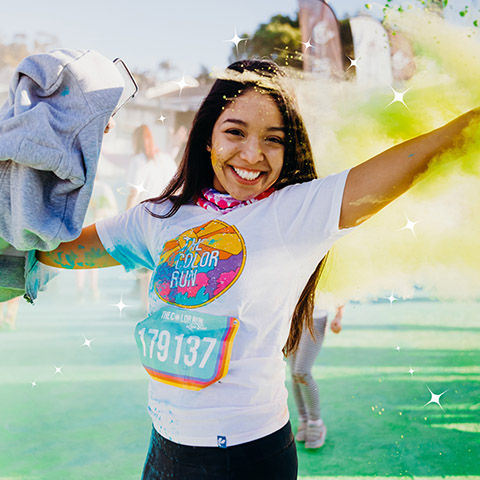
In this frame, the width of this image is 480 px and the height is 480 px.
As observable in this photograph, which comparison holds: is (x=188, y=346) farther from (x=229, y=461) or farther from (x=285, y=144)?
(x=285, y=144)

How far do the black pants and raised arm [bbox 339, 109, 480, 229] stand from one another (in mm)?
395

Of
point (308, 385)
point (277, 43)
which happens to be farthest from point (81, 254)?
point (308, 385)

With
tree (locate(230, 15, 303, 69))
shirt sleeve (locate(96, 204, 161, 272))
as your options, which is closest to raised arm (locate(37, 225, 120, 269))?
shirt sleeve (locate(96, 204, 161, 272))

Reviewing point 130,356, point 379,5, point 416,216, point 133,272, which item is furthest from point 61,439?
point 379,5

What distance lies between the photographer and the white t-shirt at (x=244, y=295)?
0.90m

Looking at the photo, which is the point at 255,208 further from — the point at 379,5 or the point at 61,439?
the point at 61,439

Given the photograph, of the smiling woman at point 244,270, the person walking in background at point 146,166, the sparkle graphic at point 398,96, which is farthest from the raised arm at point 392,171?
the person walking in background at point 146,166

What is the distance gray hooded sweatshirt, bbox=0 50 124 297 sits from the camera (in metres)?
0.88

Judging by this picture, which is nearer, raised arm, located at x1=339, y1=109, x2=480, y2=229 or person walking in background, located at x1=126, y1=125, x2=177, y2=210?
raised arm, located at x1=339, y1=109, x2=480, y2=229

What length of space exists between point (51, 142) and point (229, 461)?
590 mm

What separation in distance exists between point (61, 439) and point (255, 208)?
164 centimetres

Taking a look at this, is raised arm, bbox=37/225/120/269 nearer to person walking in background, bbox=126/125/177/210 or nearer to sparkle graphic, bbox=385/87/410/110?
sparkle graphic, bbox=385/87/410/110

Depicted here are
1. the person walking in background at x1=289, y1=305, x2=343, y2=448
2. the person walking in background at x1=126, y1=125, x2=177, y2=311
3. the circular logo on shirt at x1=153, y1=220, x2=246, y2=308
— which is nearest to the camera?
the circular logo on shirt at x1=153, y1=220, x2=246, y2=308

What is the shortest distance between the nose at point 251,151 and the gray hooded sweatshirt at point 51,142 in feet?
0.80
